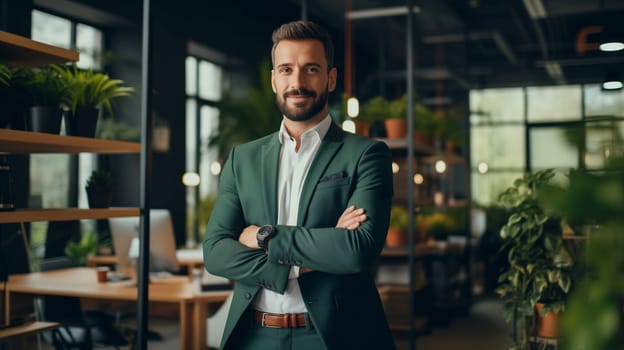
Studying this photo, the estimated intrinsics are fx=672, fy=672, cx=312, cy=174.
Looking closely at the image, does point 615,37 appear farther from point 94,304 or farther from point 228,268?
point 228,268

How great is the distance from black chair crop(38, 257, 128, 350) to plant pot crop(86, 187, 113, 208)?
1.28 metres

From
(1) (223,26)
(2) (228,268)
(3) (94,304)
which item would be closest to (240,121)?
(1) (223,26)

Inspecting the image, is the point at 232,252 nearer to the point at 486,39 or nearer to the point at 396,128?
the point at 396,128

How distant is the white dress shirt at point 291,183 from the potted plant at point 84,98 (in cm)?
132

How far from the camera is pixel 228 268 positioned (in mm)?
1979

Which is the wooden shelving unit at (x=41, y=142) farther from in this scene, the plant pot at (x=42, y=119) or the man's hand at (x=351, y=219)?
the man's hand at (x=351, y=219)

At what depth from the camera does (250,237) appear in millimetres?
1981

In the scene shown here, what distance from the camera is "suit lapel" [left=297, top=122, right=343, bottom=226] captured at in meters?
1.94

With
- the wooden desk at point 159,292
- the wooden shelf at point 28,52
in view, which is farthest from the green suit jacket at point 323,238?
the wooden desk at point 159,292

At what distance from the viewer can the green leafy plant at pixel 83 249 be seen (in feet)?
22.8

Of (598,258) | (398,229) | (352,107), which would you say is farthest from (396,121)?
(598,258)

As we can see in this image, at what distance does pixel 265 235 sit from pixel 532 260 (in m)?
2.73

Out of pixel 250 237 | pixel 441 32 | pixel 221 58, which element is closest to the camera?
pixel 250 237

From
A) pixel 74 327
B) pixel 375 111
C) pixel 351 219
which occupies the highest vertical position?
pixel 375 111
